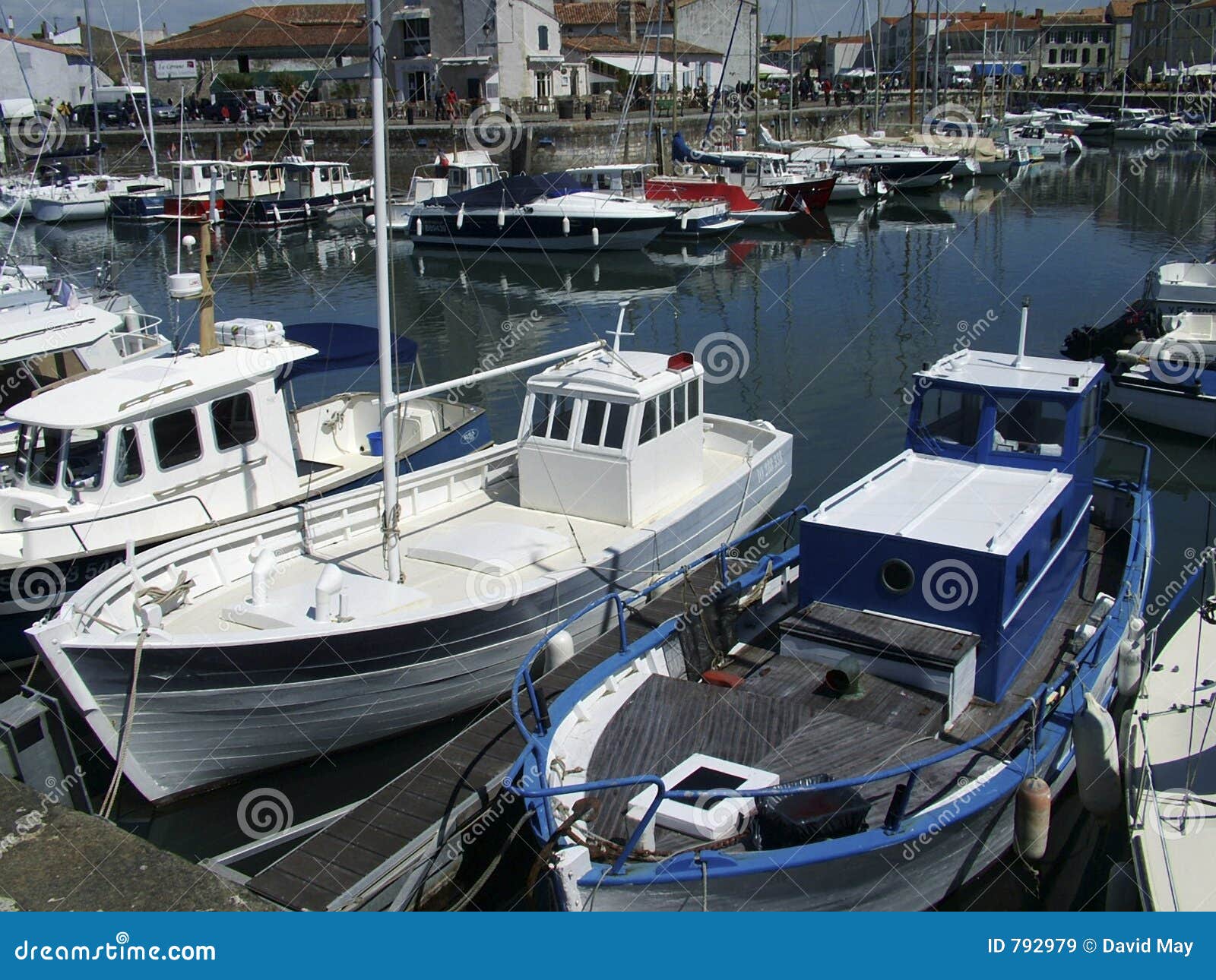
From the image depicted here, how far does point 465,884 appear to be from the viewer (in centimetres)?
899

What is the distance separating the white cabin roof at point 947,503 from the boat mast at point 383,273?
4.10 m

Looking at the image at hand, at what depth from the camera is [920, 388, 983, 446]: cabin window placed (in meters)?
11.5

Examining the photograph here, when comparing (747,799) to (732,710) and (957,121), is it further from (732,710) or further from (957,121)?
(957,121)

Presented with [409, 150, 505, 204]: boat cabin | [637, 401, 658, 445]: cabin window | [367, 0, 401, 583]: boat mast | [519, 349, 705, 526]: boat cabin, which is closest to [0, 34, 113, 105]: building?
[409, 150, 505, 204]: boat cabin

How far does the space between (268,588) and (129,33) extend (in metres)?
96.4

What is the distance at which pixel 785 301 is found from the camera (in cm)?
3344

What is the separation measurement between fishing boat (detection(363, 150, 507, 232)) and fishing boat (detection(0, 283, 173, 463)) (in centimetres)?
2651

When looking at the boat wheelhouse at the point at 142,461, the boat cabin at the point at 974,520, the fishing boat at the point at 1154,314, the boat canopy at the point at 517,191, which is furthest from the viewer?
the boat canopy at the point at 517,191

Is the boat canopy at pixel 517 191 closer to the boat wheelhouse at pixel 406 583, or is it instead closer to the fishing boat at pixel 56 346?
the fishing boat at pixel 56 346

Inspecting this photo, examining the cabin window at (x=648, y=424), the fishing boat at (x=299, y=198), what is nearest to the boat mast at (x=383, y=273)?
the cabin window at (x=648, y=424)

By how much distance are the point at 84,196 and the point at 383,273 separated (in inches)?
1984

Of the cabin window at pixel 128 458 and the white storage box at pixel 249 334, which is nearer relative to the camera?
the cabin window at pixel 128 458

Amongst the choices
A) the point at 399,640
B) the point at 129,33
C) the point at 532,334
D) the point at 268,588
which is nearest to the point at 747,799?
the point at 399,640

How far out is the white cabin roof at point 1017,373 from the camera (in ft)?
36.1
